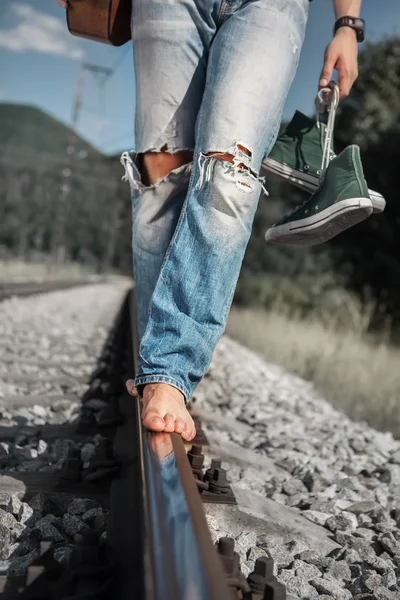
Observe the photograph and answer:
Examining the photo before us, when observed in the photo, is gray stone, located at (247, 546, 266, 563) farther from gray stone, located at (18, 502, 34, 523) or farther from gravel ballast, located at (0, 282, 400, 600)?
gray stone, located at (18, 502, 34, 523)

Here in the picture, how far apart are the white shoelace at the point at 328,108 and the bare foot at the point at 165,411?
2.86 feet

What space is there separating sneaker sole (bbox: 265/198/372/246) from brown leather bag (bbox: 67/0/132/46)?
84 cm

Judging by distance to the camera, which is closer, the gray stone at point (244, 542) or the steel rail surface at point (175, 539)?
the steel rail surface at point (175, 539)

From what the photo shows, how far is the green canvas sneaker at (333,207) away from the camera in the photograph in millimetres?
1859

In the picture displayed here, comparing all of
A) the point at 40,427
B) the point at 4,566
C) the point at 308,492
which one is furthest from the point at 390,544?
the point at 40,427

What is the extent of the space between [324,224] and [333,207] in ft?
0.24

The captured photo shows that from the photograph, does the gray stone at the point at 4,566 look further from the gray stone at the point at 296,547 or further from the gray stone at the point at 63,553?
the gray stone at the point at 296,547

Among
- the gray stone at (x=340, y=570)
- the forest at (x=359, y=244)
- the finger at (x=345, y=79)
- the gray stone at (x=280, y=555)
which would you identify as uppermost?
the finger at (x=345, y=79)

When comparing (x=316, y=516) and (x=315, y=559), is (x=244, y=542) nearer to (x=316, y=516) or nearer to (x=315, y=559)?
(x=315, y=559)

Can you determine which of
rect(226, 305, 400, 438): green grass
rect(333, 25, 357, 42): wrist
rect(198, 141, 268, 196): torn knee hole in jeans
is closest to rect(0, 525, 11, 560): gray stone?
rect(198, 141, 268, 196): torn knee hole in jeans

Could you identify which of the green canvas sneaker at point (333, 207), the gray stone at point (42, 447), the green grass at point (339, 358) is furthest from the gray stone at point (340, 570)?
the green grass at point (339, 358)

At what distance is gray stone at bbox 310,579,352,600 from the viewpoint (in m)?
1.41

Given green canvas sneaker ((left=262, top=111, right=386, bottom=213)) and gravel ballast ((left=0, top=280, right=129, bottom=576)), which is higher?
green canvas sneaker ((left=262, top=111, right=386, bottom=213))

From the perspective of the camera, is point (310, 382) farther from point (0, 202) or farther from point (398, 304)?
point (0, 202)
